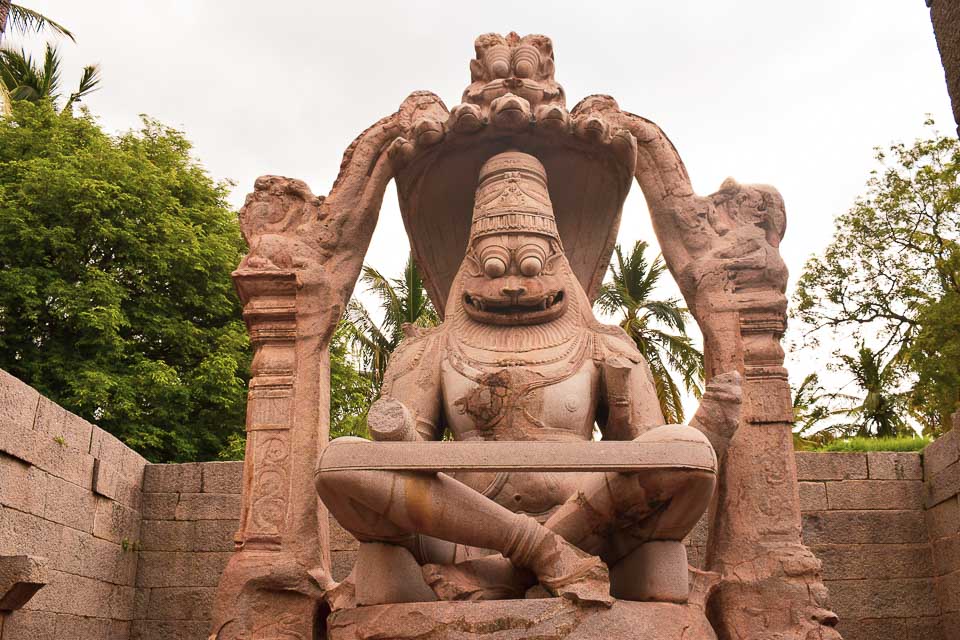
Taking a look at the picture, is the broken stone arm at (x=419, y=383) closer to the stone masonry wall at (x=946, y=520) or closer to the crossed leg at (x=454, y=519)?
the crossed leg at (x=454, y=519)

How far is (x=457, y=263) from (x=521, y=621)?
281cm

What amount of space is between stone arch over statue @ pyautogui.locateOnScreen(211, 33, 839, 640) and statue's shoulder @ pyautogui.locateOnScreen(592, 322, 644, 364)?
481 mm

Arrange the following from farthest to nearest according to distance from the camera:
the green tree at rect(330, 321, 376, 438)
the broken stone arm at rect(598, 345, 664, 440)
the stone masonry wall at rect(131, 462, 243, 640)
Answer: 1. the green tree at rect(330, 321, 376, 438)
2. the stone masonry wall at rect(131, 462, 243, 640)
3. the broken stone arm at rect(598, 345, 664, 440)

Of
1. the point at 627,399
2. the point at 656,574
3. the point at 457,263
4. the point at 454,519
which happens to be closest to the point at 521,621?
the point at 454,519

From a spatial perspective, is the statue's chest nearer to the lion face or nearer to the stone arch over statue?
the lion face

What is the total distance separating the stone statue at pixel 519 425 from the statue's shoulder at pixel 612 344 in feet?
0.03

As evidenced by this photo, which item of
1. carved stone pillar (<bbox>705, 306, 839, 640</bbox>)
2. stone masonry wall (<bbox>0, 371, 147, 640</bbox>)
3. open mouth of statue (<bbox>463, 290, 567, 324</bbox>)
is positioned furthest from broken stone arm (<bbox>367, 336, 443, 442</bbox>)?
stone masonry wall (<bbox>0, 371, 147, 640</bbox>)

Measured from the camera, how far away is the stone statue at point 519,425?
3.97 metres

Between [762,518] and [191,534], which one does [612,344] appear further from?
[191,534]

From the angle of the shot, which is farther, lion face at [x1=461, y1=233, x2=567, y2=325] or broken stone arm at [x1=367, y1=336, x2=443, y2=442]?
lion face at [x1=461, y1=233, x2=567, y2=325]

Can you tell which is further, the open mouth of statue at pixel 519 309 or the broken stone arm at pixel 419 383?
the open mouth of statue at pixel 519 309

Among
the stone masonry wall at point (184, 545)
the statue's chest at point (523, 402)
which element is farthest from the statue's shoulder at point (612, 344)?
the stone masonry wall at point (184, 545)

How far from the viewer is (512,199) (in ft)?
→ 17.5

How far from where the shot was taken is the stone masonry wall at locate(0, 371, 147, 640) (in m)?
5.94
